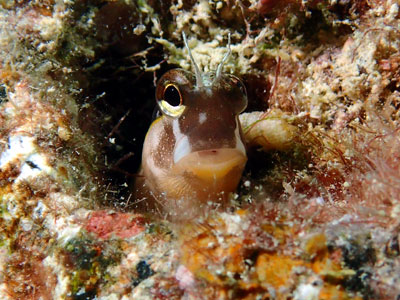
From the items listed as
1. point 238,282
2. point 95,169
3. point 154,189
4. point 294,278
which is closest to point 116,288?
point 238,282

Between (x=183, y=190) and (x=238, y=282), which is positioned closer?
(x=238, y=282)

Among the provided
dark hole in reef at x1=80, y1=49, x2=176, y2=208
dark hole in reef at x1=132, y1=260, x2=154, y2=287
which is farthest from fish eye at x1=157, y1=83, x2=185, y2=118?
dark hole in reef at x1=132, y1=260, x2=154, y2=287

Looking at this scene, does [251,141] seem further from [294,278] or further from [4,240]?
[4,240]

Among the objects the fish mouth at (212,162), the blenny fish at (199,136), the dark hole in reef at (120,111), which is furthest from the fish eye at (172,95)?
the dark hole in reef at (120,111)

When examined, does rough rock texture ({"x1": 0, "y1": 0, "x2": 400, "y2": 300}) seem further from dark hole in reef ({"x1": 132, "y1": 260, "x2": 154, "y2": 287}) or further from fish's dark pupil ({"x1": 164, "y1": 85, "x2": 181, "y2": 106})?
fish's dark pupil ({"x1": 164, "y1": 85, "x2": 181, "y2": 106})

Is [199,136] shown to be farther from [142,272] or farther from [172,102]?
[142,272]

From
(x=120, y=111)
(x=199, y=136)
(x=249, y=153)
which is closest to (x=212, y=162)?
(x=199, y=136)
